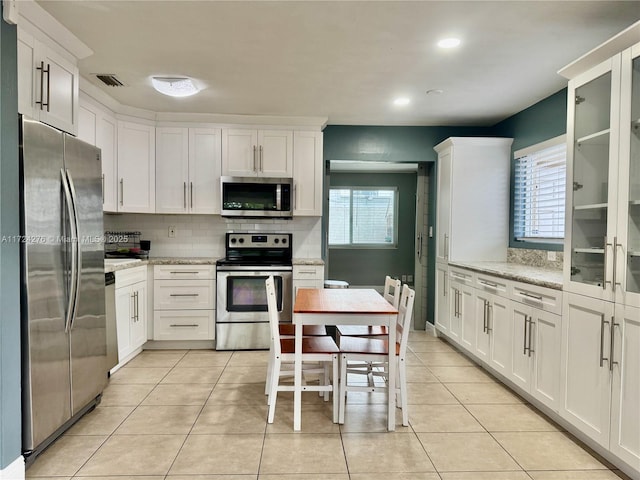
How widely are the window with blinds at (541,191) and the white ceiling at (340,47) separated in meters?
0.50

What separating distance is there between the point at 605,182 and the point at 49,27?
3.19 metres

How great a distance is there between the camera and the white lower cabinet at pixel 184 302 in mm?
4289

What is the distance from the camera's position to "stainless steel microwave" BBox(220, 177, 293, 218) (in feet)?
14.5

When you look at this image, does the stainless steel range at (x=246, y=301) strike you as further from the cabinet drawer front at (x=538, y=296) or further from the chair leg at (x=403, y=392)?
the cabinet drawer front at (x=538, y=296)

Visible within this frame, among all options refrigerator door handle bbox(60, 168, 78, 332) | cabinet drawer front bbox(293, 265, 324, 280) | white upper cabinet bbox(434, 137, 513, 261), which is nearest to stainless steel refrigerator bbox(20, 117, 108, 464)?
refrigerator door handle bbox(60, 168, 78, 332)

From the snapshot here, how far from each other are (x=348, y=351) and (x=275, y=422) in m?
0.65

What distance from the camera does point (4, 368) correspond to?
1.92 m

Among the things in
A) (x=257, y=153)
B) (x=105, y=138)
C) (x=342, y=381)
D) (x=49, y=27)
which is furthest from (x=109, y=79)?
(x=342, y=381)

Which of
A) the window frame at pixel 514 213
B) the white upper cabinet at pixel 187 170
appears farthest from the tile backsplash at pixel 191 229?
the window frame at pixel 514 213

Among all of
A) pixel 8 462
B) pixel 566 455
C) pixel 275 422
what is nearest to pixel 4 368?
pixel 8 462

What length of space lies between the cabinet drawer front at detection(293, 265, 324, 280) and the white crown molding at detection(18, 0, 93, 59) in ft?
8.36

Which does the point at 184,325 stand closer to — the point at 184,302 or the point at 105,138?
the point at 184,302

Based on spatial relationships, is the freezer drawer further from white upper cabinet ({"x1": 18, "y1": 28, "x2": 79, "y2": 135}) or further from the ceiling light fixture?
white upper cabinet ({"x1": 18, "y1": 28, "x2": 79, "y2": 135})

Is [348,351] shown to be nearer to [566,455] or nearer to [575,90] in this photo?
[566,455]
